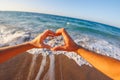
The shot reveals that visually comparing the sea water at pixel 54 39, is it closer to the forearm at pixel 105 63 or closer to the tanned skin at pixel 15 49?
the tanned skin at pixel 15 49

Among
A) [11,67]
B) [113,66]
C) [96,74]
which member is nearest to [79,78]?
[96,74]

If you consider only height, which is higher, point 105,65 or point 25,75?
point 105,65

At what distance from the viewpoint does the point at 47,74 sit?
5.59 metres

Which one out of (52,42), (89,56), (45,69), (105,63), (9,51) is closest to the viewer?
(105,63)

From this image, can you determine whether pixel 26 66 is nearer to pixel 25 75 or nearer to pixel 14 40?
pixel 25 75

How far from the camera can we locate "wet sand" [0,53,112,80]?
5.40 m

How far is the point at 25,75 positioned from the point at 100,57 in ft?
12.2

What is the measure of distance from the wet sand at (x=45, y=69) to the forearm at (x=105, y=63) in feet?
10.5

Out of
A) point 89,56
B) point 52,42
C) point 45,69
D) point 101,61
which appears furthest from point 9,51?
point 52,42

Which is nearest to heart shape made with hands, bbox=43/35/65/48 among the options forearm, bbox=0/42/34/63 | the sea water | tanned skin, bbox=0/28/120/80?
the sea water

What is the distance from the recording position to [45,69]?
19.6ft

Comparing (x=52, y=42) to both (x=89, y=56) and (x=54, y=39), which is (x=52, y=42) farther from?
(x=89, y=56)

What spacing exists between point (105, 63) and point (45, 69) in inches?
164

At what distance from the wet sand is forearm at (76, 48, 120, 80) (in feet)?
10.5
